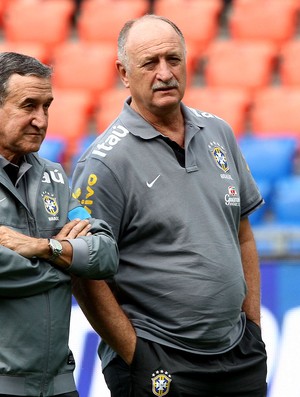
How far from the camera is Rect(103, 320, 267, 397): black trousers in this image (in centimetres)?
344

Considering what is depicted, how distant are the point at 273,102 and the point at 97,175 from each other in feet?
17.1

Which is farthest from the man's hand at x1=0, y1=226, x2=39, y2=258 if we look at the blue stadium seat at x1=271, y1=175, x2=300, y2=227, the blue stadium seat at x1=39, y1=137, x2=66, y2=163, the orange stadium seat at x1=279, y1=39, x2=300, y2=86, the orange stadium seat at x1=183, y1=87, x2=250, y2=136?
the orange stadium seat at x1=279, y1=39, x2=300, y2=86

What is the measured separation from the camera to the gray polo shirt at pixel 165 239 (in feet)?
11.2

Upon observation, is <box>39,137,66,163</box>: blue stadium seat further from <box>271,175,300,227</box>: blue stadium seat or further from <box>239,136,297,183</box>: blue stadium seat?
<box>271,175,300,227</box>: blue stadium seat

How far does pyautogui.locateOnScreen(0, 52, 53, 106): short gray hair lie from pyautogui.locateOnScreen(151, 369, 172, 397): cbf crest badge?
1.04 m

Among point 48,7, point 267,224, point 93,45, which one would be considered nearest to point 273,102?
point 267,224

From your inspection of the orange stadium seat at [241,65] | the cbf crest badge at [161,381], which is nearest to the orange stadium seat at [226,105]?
the orange stadium seat at [241,65]

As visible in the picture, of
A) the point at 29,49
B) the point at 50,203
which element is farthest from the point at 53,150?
the point at 50,203

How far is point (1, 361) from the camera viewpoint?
2.99 m

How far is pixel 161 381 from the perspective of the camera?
3.44 m

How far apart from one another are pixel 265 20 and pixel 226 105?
4.59 feet

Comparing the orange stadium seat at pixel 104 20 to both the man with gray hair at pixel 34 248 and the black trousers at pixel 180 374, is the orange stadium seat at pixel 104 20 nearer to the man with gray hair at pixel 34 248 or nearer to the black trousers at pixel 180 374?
the black trousers at pixel 180 374

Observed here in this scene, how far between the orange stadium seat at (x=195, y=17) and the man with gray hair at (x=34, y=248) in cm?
657

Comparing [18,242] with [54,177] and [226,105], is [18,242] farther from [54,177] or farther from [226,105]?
[226,105]
